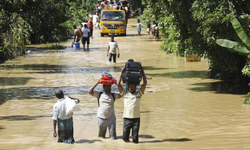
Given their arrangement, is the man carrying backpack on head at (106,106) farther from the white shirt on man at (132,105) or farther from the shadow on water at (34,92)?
the shadow on water at (34,92)

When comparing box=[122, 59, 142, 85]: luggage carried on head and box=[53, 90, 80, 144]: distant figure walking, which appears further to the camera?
A: box=[53, 90, 80, 144]: distant figure walking

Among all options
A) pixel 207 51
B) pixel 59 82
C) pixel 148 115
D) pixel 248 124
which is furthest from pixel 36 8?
pixel 248 124

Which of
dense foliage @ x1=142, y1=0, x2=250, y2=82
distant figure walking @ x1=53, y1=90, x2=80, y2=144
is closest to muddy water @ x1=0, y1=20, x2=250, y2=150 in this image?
distant figure walking @ x1=53, y1=90, x2=80, y2=144

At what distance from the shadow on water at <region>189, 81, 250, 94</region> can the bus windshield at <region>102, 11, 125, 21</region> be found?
27509 mm

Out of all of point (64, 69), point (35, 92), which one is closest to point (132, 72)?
point (35, 92)

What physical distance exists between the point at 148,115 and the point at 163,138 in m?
2.87

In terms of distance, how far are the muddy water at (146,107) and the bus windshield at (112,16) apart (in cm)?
1845

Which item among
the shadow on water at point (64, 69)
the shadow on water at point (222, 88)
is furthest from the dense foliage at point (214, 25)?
the shadow on water at point (64, 69)

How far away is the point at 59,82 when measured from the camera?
21734mm

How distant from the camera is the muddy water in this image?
38.8 feet

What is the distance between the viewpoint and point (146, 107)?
16.4 metres

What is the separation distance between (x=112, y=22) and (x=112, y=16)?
77 cm

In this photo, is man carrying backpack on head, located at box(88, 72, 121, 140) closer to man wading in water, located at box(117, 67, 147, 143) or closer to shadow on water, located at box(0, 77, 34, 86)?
man wading in water, located at box(117, 67, 147, 143)

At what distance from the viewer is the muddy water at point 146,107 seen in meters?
11.8
